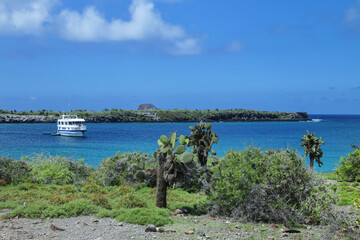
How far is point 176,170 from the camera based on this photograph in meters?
10.5

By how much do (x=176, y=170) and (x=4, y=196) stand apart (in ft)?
19.5

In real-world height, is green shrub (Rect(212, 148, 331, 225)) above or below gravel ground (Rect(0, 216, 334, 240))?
above

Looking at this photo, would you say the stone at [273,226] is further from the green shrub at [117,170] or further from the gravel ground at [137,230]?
the green shrub at [117,170]

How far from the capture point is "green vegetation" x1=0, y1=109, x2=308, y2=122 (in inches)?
5778

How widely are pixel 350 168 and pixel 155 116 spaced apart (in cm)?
14342

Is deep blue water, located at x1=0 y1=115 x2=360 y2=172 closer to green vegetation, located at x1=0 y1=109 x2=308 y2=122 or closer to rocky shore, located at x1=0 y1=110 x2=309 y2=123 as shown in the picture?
rocky shore, located at x1=0 y1=110 x2=309 y2=123

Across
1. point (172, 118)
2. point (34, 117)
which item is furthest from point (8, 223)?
point (172, 118)

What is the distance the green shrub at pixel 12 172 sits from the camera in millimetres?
14516

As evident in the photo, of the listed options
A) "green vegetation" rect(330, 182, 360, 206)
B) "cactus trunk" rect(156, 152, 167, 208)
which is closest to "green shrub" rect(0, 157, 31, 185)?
"cactus trunk" rect(156, 152, 167, 208)

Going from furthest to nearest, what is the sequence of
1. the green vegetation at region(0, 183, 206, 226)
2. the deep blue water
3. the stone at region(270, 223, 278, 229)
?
the deep blue water → the green vegetation at region(0, 183, 206, 226) → the stone at region(270, 223, 278, 229)

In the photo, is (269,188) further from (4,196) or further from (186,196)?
(4,196)

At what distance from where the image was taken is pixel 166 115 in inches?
6368

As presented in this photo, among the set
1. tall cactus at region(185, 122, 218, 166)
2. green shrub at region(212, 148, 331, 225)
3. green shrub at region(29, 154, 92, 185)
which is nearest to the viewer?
green shrub at region(212, 148, 331, 225)

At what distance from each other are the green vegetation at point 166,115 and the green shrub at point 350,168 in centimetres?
13035
